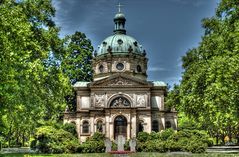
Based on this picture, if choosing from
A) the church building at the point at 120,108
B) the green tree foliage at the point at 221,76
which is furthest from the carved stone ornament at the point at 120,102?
the green tree foliage at the point at 221,76

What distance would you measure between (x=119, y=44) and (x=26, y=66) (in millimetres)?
47398

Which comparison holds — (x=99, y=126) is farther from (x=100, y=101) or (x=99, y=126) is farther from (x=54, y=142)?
(x=54, y=142)

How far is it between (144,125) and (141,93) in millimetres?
5271

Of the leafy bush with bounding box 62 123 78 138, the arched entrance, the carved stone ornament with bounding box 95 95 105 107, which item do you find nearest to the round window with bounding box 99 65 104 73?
the carved stone ornament with bounding box 95 95 105 107

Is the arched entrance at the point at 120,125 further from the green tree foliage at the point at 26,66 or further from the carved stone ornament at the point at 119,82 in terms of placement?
the green tree foliage at the point at 26,66

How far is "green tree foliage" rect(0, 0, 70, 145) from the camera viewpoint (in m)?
17.2

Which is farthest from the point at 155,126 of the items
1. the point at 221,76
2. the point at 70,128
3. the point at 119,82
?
the point at 221,76

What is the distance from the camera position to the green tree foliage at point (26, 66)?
678 inches

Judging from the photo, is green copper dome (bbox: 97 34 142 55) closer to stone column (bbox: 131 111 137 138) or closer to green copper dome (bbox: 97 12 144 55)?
green copper dome (bbox: 97 12 144 55)

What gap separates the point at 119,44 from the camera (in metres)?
67.2

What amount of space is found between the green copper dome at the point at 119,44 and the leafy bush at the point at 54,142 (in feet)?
93.6

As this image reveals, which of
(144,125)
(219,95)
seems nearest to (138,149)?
(144,125)

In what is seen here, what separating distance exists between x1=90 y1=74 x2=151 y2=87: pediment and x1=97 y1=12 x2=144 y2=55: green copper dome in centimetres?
882

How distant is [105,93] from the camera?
191ft
